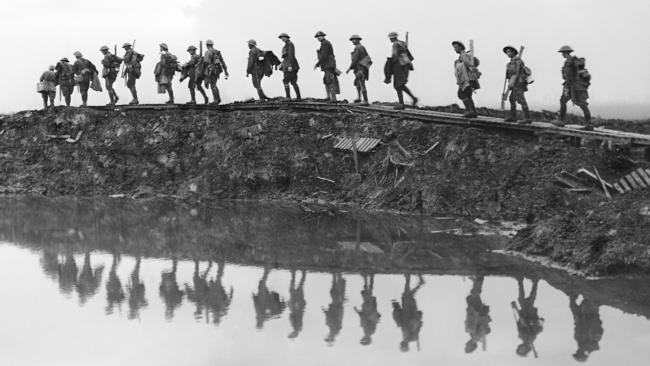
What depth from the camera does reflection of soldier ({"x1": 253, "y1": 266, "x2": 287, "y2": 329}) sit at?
35.6ft

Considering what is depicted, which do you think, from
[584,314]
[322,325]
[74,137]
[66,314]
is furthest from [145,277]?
[74,137]

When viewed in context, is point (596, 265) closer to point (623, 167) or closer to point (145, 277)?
point (623, 167)

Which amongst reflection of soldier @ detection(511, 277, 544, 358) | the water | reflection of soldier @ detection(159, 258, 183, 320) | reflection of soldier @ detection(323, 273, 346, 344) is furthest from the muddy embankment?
reflection of soldier @ detection(159, 258, 183, 320)

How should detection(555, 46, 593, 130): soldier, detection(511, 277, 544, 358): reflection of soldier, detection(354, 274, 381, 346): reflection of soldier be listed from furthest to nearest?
detection(555, 46, 593, 130): soldier
detection(354, 274, 381, 346): reflection of soldier
detection(511, 277, 544, 358): reflection of soldier

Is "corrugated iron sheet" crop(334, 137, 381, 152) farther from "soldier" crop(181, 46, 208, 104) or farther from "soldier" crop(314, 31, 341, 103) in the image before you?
"soldier" crop(181, 46, 208, 104)

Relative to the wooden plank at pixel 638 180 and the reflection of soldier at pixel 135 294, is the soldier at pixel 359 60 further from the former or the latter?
the reflection of soldier at pixel 135 294

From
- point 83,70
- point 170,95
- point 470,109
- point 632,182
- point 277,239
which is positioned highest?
point 83,70

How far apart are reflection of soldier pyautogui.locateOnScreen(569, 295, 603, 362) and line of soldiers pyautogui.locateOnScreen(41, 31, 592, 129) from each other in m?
6.37

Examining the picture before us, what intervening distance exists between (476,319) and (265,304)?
9.55 feet

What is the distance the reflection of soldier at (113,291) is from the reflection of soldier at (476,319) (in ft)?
15.9

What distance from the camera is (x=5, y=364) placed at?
30.8ft

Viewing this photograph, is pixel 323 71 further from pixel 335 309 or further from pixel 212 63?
pixel 335 309

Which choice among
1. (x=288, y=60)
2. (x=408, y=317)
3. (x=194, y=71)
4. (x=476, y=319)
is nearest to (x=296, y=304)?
(x=408, y=317)

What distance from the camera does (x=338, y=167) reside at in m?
21.0
